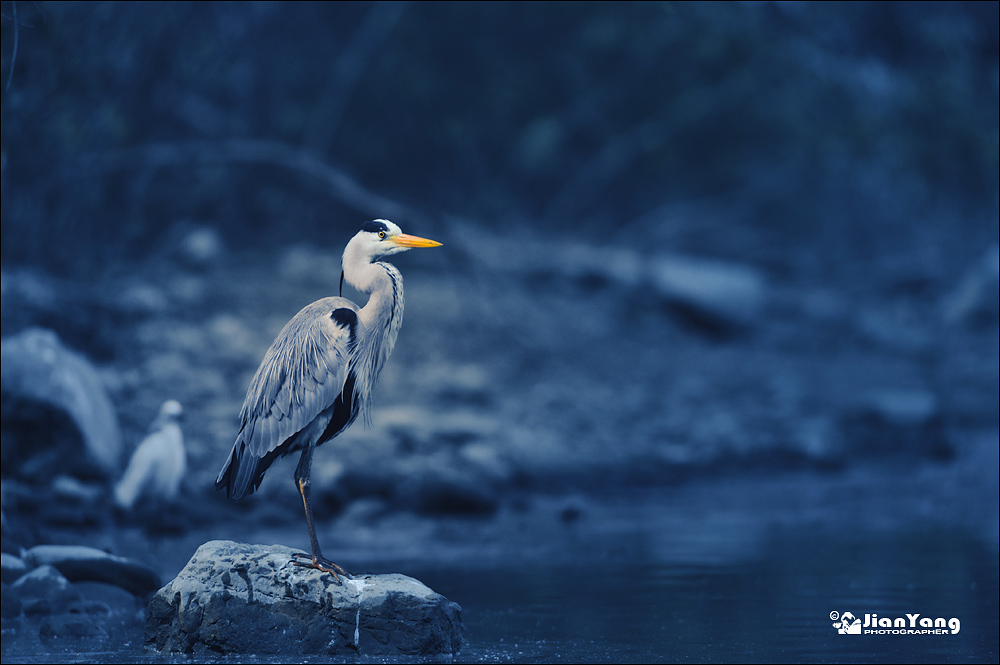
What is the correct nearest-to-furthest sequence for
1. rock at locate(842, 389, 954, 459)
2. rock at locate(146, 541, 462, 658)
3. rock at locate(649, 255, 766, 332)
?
rock at locate(146, 541, 462, 658) → rock at locate(842, 389, 954, 459) → rock at locate(649, 255, 766, 332)

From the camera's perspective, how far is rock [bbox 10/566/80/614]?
6.34 m

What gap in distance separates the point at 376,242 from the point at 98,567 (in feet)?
8.46

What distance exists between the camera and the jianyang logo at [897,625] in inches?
222

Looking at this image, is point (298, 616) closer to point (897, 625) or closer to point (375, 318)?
point (375, 318)

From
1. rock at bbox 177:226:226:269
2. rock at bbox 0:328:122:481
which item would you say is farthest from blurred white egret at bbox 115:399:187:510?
rock at bbox 177:226:226:269

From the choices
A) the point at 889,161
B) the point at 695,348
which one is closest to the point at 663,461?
the point at 695,348

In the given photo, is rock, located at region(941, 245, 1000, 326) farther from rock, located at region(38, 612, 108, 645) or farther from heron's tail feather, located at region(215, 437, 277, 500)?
rock, located at region(38, 612, 108, 645)

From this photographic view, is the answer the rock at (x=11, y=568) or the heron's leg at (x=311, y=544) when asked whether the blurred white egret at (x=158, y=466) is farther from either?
the heron's leg at (x=311, y=544)

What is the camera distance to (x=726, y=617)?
605cm

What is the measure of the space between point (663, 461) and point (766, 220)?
352 inches

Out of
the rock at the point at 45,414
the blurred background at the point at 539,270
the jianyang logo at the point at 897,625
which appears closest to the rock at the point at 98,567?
the blurred background at the point at 539,270

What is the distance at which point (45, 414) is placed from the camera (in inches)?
358

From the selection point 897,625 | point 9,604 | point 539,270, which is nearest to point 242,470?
point 9,604

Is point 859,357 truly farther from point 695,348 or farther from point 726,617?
point 726,617
